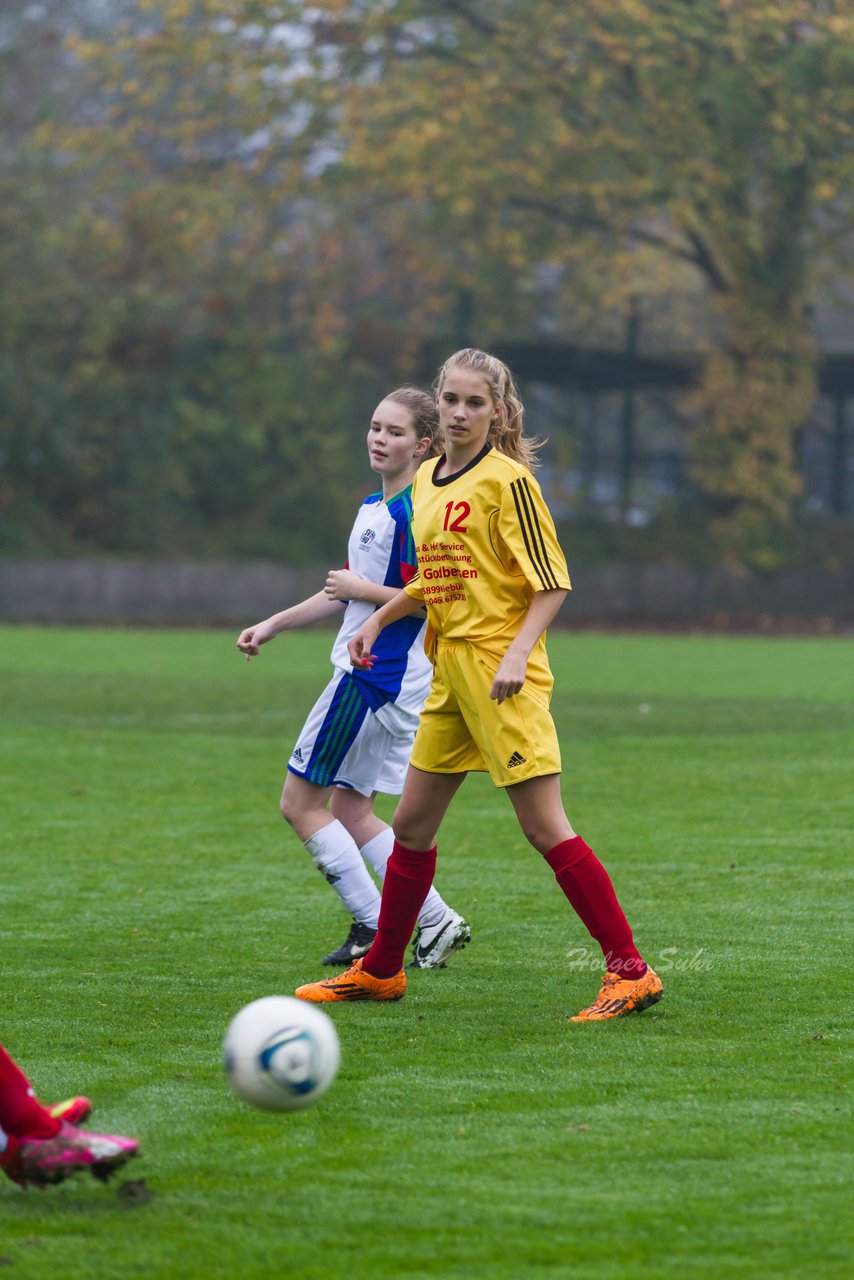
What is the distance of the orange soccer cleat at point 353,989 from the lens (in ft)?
16.7

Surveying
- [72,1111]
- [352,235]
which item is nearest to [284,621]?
[72,1111]

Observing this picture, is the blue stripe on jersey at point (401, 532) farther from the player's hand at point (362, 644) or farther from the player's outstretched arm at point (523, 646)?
the player's outstretched arm at point (523, 646)

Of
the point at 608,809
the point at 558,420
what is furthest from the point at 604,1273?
the point at 558,420

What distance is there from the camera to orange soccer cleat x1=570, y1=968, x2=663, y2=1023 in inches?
188

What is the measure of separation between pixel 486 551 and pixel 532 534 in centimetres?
14

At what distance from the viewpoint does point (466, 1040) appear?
181 inches

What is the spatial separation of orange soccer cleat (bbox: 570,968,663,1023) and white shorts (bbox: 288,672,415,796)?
1.07 meters

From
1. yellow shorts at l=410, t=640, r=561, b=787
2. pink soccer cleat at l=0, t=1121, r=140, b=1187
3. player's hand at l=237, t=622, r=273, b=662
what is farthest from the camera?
player's hand at l=237, t=622, r=273, b=662

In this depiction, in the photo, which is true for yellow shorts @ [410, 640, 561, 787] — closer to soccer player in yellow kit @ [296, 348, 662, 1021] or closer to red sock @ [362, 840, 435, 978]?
soccer player in yellow kit @ [296, 348, 662, 1021]

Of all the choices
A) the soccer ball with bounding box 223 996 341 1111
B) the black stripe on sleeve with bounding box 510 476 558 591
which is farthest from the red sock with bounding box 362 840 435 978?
the soccer ball with bounding box 223 996 341 1111

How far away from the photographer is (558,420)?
95.3ft

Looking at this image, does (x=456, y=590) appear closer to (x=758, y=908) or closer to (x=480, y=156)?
(x=758, y=908)

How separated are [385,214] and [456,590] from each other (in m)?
27.7

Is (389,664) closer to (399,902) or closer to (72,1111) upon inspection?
(399,902)
